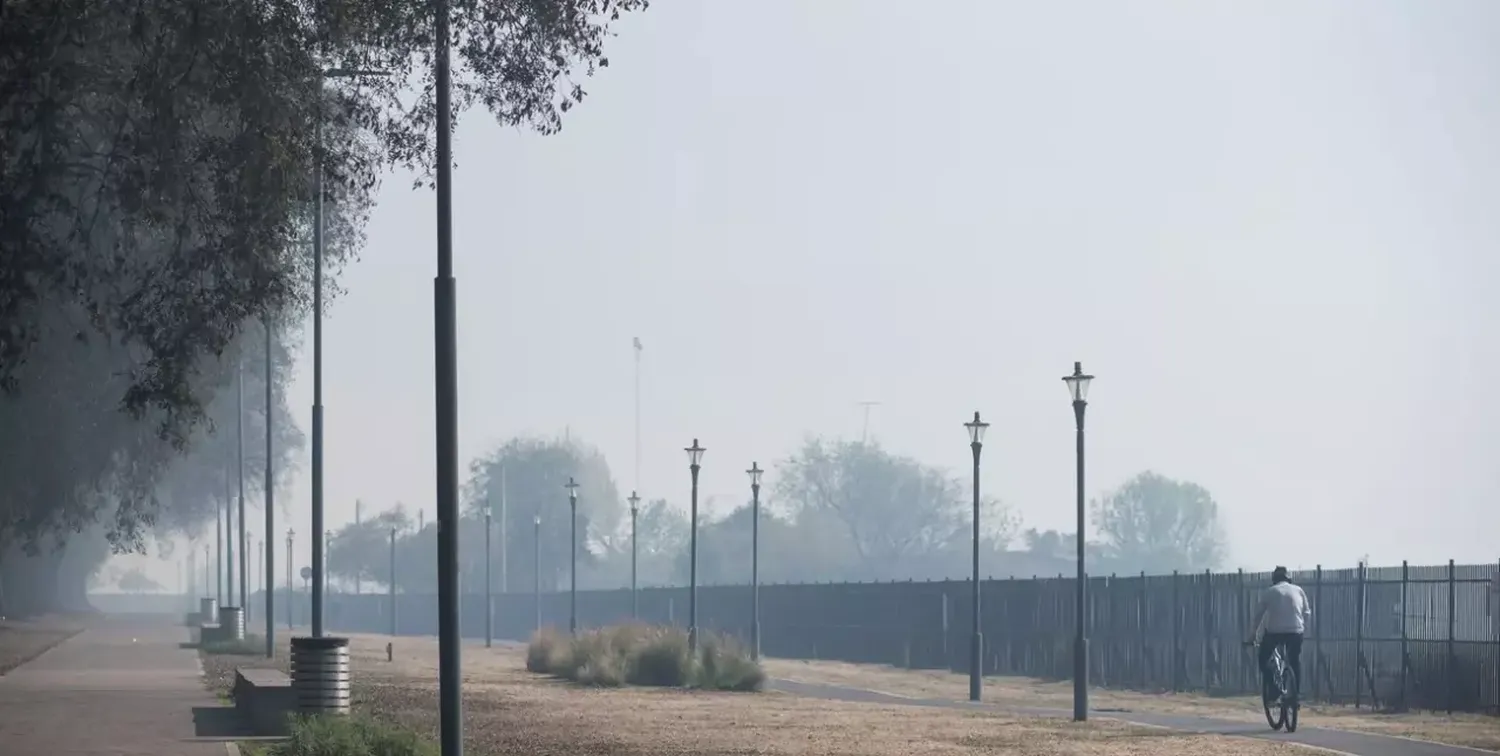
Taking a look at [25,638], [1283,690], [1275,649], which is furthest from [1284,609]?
[25,638]

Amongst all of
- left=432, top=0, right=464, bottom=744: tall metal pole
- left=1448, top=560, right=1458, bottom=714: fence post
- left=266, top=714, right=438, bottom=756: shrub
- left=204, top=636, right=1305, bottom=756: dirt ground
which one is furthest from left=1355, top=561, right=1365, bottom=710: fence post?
left=432, top=0, right=464, bottom=744: tall metal pole

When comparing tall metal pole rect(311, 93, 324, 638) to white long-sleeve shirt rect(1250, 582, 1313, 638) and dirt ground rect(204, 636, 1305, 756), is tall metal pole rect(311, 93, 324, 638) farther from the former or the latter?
white long-sleeve shirt rect(1250, 582, 1313, 638)

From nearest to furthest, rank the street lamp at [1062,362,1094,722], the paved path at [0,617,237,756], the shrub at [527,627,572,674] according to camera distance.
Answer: the paved path at [0,617,237,756] < the street lamp at [1062,362,1094,722] < the shrub at [527,627,572,674]

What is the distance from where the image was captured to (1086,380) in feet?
105

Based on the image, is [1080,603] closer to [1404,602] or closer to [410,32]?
[1404,602]

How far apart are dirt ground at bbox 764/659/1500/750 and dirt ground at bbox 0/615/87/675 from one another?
17531 millimetres

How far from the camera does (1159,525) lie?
17138cm

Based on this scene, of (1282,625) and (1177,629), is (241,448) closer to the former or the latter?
(1177,629)

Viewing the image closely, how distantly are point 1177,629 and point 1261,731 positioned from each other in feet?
50.9

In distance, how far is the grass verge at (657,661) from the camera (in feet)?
138

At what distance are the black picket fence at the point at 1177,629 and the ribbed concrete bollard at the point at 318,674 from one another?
1559 cm

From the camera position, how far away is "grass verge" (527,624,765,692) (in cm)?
4209

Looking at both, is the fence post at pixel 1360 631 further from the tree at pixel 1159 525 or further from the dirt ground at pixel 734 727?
the tree at pixel 1159 525

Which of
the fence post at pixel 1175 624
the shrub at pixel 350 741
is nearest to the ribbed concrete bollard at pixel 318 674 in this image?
Answer: the shrub at pixel 350 741
